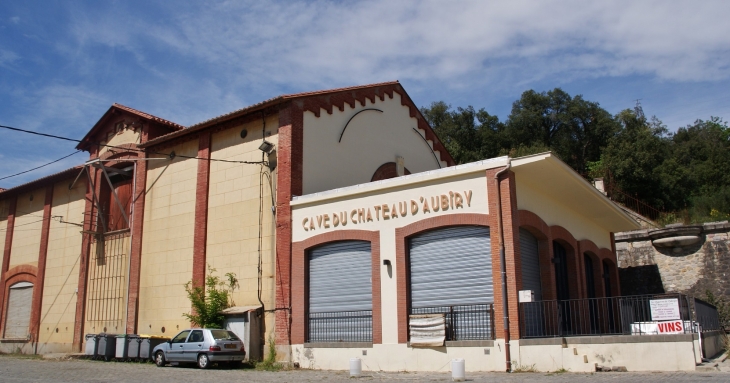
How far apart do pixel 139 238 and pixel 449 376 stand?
14.6 meters

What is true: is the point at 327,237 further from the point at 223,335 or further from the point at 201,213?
the point at 201,213

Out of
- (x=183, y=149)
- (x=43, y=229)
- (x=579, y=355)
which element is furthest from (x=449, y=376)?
(x=43, y=229)

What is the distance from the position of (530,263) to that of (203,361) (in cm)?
994

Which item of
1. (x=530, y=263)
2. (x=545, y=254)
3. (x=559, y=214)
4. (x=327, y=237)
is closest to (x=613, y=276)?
(x=559, y=214)

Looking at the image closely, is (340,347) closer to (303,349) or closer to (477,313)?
(303,349)

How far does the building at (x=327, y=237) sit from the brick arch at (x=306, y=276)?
0.04 meters

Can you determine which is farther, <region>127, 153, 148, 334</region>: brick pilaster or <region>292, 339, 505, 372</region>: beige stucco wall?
<region>127, 153, 148, 334</region>: brick pilaster

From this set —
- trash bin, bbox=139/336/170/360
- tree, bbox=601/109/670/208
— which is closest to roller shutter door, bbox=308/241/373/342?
trash bin, bbox=139/336/170/360

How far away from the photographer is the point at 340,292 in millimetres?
18594

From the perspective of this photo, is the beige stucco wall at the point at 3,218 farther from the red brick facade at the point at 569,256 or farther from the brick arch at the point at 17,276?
the red brick facade at the point at 569,256

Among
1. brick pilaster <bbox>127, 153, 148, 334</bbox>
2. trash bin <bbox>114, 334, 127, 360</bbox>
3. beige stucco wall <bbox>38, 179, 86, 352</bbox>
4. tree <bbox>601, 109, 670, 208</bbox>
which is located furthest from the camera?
tree <bbox>601, 109, 670, 208</bbox>

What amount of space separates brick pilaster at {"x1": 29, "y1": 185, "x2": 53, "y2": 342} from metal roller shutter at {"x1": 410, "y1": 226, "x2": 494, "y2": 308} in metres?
20.1

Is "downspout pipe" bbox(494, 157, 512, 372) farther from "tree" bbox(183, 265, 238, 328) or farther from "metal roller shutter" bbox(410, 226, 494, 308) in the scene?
"tree" bbox(183, 265, 238, 328)

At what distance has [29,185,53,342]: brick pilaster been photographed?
28.5 meters
